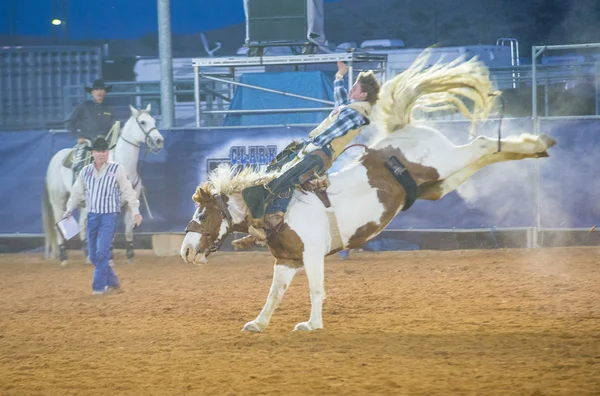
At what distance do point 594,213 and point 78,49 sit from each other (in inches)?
626

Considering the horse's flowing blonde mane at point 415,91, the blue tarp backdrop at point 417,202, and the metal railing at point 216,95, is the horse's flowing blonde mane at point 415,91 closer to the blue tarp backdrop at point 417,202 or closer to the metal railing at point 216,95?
the blue tarp backdrop at point 417,202

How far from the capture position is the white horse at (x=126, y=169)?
46.1ft

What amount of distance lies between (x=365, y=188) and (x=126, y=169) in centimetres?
691

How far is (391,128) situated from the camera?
827 cm

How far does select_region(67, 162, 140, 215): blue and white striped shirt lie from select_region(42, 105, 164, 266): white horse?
293 cm

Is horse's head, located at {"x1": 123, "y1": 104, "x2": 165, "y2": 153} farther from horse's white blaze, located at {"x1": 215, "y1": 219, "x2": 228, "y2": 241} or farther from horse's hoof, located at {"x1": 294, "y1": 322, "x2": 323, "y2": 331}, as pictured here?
horse's hoof, located at {"x1": 294, "y1": 322, "x2": 323, "y2": 331}

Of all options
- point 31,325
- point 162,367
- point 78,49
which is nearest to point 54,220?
point 31,325

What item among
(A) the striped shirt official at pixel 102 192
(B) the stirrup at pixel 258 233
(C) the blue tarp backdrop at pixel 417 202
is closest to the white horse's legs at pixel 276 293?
(B) the stirrup at pixel 258 233

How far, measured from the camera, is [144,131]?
1409 centimetres

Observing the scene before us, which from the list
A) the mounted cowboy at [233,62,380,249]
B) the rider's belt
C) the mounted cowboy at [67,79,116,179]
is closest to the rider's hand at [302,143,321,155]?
the mounted cowboy at [233,62,380,249]

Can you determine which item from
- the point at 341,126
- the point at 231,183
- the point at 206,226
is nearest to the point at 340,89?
the point at 341,126

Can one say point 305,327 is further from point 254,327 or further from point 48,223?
point 48,223

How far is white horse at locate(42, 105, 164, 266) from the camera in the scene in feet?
46.1

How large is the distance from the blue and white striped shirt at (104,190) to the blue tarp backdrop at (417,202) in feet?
11.0
